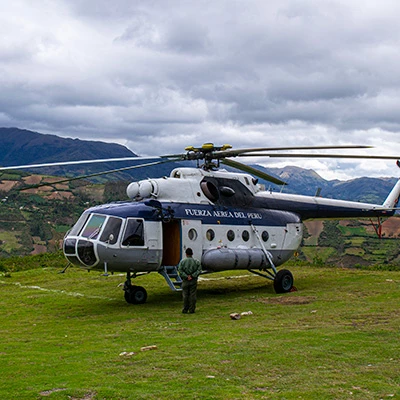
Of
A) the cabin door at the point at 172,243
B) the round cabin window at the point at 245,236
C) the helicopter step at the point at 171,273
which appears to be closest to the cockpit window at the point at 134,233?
the cabin door at the point at 172,243

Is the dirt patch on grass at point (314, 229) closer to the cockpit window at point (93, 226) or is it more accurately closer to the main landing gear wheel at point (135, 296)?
the main landing gear wheel at point (135, 296)

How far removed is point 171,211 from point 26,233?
58.0 m

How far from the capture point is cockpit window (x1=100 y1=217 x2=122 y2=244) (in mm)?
15945

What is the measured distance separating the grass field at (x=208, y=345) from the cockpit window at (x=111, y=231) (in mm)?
2093

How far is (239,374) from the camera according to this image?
8438 millimetres

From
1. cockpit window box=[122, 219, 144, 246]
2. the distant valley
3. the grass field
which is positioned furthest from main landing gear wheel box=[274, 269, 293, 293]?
cockpit window box=[122, 219, 144, 246]

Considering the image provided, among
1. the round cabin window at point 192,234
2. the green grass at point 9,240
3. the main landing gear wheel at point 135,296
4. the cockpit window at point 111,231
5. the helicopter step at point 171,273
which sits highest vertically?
the cockpit window at point 111,231

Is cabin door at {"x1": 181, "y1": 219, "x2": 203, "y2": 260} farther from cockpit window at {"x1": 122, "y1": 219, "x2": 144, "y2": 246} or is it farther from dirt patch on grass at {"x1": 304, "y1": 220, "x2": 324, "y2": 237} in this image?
dirt patch on grass at {"x1": 304, "y1": 220, "x2": 324, "y2": 237}

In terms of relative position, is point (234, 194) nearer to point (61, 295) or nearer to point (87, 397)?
point (61, 295)

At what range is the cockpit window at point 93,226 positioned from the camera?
15983 millimetres

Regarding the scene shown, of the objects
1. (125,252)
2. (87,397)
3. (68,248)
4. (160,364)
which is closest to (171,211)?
(125,252)

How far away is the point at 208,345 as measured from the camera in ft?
34.4

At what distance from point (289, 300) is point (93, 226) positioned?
6.28 metres

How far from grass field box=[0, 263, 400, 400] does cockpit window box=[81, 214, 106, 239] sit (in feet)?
7.38
